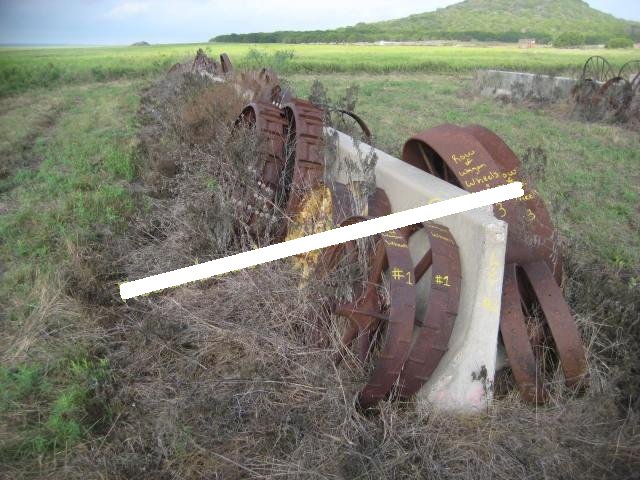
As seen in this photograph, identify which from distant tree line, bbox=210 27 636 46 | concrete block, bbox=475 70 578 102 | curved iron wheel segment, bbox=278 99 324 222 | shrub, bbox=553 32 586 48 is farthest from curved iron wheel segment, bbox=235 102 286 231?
shrub, bbox=553 32 586 48

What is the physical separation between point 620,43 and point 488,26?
36934 mm

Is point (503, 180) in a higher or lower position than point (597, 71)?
higher

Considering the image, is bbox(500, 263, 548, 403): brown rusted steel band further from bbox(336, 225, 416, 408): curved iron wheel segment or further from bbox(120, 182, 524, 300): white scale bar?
bbox(120, 182, 524, 300): white scale bar

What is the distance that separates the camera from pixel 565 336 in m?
2.94

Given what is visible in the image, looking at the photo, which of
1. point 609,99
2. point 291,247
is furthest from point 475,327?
point 609,99

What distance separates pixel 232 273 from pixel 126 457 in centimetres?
151

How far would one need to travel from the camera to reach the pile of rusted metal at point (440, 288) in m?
2.76

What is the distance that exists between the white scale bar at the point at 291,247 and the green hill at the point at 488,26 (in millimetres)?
62352

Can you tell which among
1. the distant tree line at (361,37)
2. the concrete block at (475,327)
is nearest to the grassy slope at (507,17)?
the distant tree line at (361,37)

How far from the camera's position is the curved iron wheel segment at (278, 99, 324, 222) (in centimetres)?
430

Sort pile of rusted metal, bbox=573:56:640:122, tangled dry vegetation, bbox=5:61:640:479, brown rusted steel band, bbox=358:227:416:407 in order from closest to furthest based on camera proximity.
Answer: tangled dry vegetation, bbox=5:61:640:479 → brown rusted steel band, bbox=358:227:416:407 → pile of rusted metal, bbox=573:56:640:122

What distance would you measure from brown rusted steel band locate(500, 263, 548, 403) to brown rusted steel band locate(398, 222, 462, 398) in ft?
1.20

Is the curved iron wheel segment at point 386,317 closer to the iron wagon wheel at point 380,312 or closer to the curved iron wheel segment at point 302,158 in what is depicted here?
the iron wagon wheel at point 380,312

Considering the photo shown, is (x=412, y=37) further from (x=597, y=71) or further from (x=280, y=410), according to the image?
(x=280, y=410)
